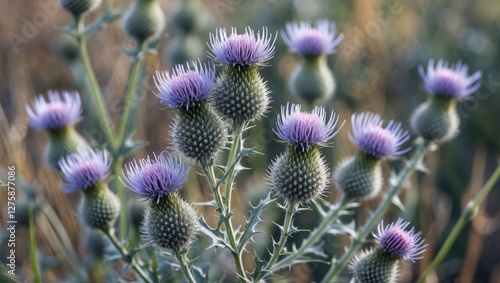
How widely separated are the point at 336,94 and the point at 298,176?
391 cm

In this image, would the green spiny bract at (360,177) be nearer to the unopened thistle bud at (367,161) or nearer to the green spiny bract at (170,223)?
the unopened thistle bud at (367,161)

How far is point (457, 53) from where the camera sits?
23.2ft

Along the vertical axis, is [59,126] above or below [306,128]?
above

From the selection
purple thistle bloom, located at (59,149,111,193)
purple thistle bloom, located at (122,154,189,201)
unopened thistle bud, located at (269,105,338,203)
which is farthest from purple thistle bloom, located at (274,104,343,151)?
purple thistle bloom, located at (59,149,111,193)

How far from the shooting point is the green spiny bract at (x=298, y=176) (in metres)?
2.58

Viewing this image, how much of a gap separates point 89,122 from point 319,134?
11.3 feet

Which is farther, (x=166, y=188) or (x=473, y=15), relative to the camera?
(x=473, y=15)

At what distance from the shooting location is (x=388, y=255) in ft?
8.93

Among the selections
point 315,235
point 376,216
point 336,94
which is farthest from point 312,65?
point 336,94

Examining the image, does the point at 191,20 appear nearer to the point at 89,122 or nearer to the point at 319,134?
the point at 89,122

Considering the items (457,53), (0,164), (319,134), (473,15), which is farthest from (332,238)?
(473,15)

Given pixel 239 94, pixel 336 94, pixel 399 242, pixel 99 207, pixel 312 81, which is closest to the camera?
pixel 239 94

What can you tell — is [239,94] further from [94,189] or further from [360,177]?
[94,189]

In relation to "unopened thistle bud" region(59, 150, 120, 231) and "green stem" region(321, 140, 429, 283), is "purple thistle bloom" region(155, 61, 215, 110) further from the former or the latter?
"green stem" region(321, 140, 429, 283)
